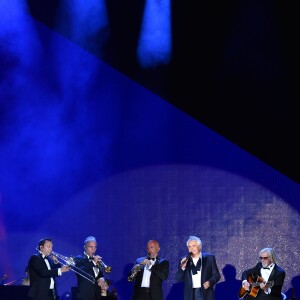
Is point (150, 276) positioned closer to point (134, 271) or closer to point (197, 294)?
point (134, 271)

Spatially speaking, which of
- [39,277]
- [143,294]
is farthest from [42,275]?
[143,294]

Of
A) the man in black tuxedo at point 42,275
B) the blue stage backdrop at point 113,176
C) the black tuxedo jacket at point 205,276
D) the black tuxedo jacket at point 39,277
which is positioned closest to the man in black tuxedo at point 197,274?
the black tuxedo jacket at point 205,276

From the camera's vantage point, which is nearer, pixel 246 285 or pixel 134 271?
pixel 246 285

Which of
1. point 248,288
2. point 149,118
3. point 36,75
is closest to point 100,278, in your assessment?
point 248,288

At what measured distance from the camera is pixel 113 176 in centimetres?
1139

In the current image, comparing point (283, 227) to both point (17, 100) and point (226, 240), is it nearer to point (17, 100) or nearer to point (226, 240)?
point (226, 240)

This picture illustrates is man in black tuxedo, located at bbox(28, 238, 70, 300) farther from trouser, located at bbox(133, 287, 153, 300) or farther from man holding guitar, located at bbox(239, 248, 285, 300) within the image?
man holding guitar, located at bbox(239, 248, 285, 300)

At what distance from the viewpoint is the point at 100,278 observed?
383 inches

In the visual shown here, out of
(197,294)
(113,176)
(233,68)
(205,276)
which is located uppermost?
(233,68)

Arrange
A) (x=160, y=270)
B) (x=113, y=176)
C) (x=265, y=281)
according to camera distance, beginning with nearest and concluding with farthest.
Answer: (x=265, y=281)
(x=160, y=270)
(x=113, y=176)

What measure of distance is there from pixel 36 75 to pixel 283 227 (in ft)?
14.1

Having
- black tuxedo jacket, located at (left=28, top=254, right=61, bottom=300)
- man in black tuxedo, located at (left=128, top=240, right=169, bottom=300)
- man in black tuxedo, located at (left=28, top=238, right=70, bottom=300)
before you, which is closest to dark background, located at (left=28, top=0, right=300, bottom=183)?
man in black tuxedo, located at (left=128, top=240, right=169, bottom=300)

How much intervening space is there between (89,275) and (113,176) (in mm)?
2077

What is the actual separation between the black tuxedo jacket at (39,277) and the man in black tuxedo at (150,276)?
1014mm
